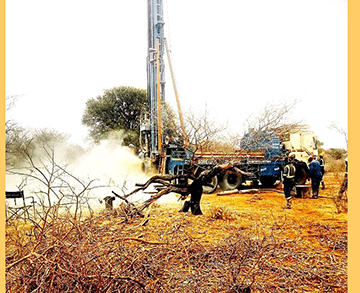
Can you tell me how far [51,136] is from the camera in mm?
8406

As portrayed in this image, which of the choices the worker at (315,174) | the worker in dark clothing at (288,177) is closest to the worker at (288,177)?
the worker in dark clothing at (288,177)

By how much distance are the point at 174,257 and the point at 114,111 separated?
11.9 meters

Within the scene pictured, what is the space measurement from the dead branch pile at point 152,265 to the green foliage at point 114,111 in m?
10.9

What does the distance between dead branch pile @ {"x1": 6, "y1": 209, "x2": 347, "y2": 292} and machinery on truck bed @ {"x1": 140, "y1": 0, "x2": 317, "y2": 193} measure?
396cm

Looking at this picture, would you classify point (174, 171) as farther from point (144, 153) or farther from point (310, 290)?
point (310, 290)

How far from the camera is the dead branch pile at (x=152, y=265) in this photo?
1.84 m

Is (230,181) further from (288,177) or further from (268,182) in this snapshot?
(288,177)

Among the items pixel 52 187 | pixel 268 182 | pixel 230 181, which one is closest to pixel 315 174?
pixel 230 181

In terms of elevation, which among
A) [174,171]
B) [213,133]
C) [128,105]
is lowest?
[174,171]

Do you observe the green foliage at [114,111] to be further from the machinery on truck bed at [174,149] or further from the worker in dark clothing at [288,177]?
the worker in dark clothing at [288,177]

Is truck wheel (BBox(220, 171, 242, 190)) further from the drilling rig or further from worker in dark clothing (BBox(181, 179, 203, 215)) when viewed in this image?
worker in dark clothing (BBox(181, 179, 203, 215))

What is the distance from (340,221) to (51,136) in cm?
700

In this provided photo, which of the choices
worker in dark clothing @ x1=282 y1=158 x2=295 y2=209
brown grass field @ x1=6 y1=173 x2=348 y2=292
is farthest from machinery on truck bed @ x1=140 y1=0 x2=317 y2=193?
brown grass field @ x1=6 y1=173 x2=348 y2=292

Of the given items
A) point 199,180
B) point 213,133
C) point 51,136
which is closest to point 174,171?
point 213,133
